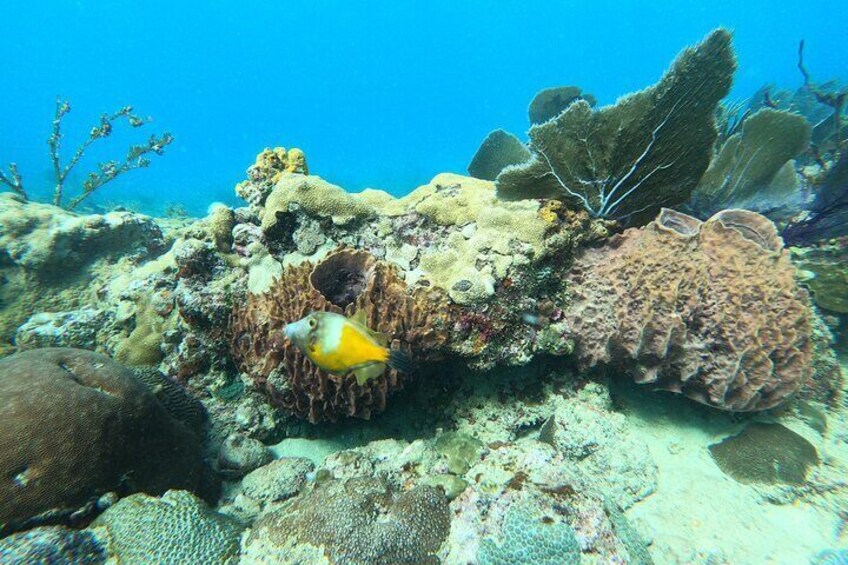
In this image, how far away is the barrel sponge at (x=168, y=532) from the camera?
8.33ft

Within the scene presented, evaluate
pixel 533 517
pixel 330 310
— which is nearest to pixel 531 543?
pixel 533 517

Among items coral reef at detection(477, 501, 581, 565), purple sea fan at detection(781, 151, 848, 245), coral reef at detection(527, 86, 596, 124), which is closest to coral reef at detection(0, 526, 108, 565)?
coral reef at detection(477, 501, 581, 565)

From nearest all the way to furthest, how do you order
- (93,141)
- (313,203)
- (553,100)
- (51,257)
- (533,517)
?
(533,517) < (313,203) < (51,257) < (553,100) < (93,141)

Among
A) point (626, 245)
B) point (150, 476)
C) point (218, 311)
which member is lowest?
point (150, 476)

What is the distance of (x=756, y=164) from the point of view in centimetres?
528

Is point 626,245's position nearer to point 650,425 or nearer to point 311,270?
point 650,425

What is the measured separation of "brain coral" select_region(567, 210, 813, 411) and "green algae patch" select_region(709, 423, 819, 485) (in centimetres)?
30

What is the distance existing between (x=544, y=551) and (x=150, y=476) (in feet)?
Answer: 10.0

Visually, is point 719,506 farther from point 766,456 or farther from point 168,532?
point 168,532

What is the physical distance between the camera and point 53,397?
301 cm

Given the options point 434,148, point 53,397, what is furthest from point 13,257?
point 434,148

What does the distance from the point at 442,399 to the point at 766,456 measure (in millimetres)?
3103

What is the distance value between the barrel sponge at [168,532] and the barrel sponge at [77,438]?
36cm

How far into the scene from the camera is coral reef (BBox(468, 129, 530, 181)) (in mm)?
7266
